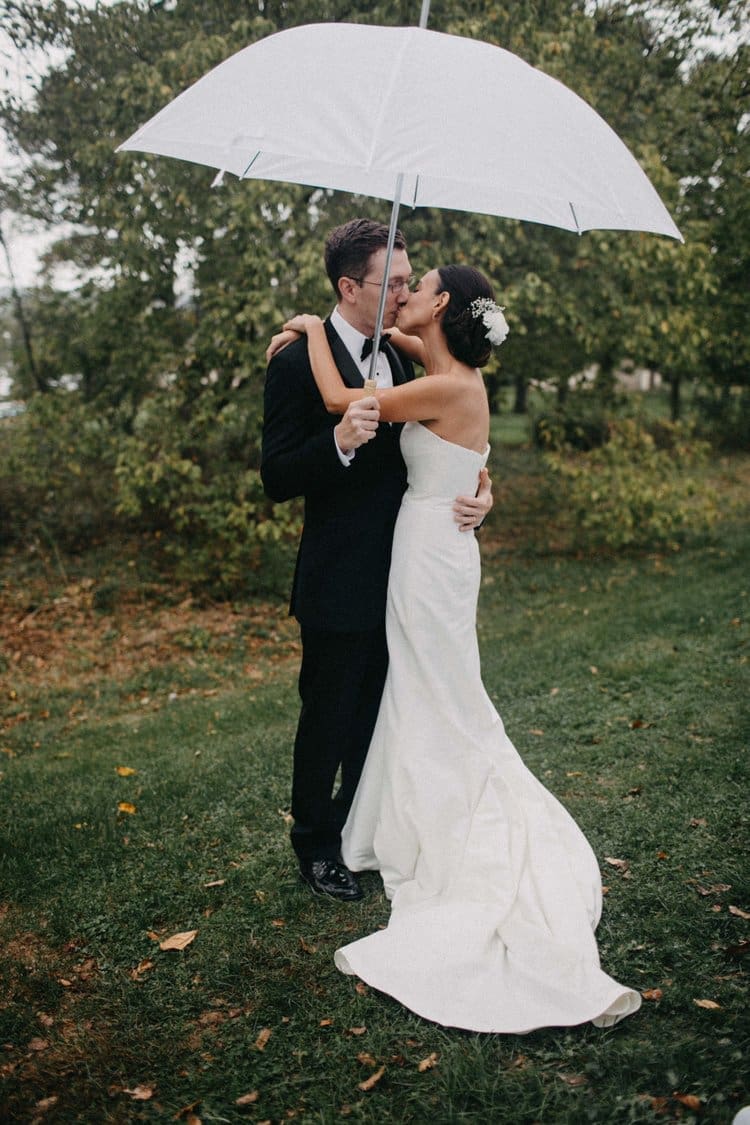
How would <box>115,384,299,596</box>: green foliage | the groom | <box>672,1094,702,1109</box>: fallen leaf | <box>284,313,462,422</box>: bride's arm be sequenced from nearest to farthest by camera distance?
<box>672,1094,702,1109</box>: fallen leaf, <box>284,313,462,422</box>: bride's arm, the groom, <box>115,384,299,596</box>: green foliage

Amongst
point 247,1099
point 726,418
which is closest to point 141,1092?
point 247,1099

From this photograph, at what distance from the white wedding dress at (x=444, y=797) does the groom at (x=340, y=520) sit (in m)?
0.10

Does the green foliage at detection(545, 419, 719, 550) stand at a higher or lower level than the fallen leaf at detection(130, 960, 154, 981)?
higher

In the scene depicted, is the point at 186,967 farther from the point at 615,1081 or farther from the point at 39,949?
the point at 615,1081

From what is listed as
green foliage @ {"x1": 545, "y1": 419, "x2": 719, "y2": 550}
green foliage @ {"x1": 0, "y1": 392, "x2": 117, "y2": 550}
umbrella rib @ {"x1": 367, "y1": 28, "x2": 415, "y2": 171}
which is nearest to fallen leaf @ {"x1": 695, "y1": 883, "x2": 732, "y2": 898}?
umbrella rib @ {"x1": 367, "y1": 28, "x2": 415, "y2": 171}

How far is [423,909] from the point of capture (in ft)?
11.0

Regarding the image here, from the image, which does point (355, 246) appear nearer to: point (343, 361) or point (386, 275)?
point (386, 275)

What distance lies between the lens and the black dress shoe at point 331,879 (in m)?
3.66

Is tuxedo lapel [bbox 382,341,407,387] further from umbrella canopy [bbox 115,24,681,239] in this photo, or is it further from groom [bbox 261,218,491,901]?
umbrella canopy [bbox 115,24,681,239]

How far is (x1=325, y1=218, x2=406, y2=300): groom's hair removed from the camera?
3.28 metres

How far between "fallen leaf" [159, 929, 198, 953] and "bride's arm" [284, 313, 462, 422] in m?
2.06

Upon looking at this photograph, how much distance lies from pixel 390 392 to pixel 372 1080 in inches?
86.9

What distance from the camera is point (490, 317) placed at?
326cm

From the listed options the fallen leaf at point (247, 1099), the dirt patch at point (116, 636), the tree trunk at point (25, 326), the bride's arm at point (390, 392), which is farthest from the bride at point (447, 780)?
the tree trunk at point (25, 326)
